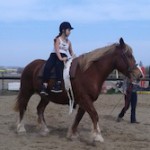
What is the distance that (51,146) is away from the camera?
6.70 m

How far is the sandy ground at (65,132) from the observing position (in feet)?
22.1

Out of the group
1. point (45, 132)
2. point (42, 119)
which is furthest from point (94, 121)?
point (42, 119)

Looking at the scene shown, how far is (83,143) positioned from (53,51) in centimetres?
189

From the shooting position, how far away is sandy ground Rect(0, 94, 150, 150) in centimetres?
674

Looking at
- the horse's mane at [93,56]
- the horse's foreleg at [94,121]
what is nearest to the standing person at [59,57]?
the horse's mane at [93,56]

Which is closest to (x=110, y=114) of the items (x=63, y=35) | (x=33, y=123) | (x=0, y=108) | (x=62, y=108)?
(x=62, y=108)

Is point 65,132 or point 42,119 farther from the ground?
point 42,119

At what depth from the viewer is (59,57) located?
7340 mm

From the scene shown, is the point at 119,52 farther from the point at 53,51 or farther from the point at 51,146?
the point at 51,146

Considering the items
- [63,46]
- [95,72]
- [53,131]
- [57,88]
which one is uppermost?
[63,46]

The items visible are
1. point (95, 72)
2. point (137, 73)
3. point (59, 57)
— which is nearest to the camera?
point (137, 73)

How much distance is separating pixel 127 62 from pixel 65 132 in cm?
212

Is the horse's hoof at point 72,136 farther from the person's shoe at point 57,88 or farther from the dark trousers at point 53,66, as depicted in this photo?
the dark trousers at point 53,66

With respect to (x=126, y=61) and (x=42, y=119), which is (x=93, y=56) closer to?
(x=126, y=61)
